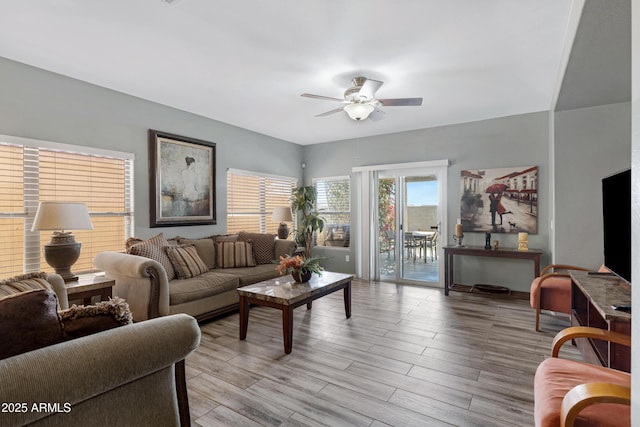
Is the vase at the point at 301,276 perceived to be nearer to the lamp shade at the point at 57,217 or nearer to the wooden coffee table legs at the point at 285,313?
the wooden coffee table legs at the point at 285,313

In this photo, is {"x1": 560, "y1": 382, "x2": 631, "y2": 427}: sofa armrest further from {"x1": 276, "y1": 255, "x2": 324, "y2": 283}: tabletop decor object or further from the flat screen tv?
{"x1": 276, "y1": 255, "x2": 324, "y2": 283}: tabletop decor object

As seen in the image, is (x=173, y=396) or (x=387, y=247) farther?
(x=387, y=247)

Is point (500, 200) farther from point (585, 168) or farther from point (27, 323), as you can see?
point (27, 323)

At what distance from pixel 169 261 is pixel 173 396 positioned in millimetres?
2337

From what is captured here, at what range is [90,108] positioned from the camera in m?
3.40

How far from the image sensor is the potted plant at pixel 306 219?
236 inches

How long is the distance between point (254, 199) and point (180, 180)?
146cm

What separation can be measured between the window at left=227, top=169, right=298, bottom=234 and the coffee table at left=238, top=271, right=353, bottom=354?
79.6 inches

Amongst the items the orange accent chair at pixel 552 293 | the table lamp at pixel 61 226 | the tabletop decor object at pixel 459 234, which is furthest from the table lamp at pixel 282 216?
the orange accent chair at pixel 552 293

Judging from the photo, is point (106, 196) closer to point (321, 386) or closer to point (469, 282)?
point (321, 386)

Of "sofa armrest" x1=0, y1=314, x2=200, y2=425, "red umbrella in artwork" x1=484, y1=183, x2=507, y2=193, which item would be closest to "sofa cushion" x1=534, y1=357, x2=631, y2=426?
"sofa armrest" x1=0, y1=314, x2=200, y2=425

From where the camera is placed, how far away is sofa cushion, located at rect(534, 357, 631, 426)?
3.96 ft

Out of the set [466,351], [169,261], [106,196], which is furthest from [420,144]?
[106,196]

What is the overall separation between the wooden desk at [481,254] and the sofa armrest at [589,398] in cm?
332
